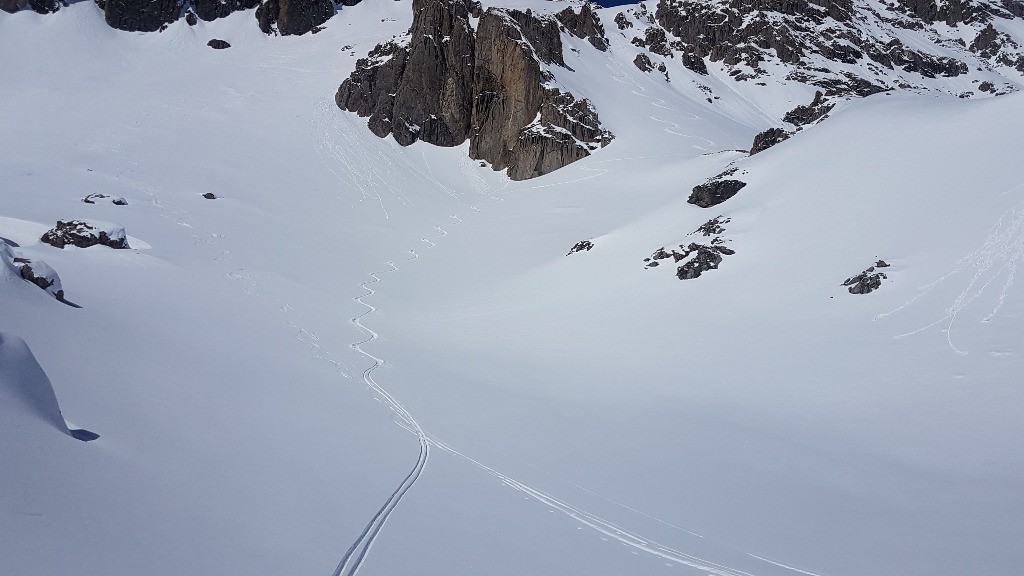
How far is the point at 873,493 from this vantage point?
380 inches

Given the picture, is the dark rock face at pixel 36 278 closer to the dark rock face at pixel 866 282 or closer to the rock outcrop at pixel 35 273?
the rock outcrop at pixel 35 273

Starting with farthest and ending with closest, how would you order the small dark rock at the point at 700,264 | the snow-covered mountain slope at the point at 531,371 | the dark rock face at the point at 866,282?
the small dark rock at the point at 700,264 → the dark rock face at the point at 866,282 → the snow-covered mountain slope at the point at 531,371

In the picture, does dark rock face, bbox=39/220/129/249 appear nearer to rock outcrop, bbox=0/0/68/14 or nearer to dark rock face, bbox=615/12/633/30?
rock outcrop, bbox=0/0/68/14

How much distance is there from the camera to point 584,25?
7075 cm

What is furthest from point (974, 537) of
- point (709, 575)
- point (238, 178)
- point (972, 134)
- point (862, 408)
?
point (238, 178)

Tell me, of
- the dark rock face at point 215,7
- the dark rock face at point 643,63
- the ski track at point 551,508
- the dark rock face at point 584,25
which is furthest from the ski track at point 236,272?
the dark rock face at point 215,7

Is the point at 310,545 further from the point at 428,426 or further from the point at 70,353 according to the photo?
the point at 70,353

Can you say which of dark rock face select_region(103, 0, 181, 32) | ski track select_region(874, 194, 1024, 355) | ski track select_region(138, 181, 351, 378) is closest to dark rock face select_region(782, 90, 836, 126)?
ski track select_region(874, 194, 1024, 355)

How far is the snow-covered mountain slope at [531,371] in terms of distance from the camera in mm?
6785

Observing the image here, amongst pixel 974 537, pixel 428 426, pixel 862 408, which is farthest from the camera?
pixel 862 408

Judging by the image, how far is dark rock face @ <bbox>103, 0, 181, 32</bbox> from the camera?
7275cm

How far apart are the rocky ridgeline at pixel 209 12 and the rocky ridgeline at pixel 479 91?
62.9 ft

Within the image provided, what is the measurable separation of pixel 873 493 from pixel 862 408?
416cm

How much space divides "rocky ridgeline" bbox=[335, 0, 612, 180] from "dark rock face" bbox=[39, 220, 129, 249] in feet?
119
